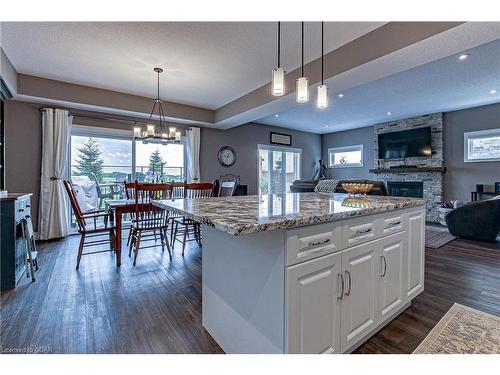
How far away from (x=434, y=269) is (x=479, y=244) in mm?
1726

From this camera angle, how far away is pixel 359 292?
1.47 metres

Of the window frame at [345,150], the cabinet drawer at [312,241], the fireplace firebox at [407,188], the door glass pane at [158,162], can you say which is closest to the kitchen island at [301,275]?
the cabinet drawer at [312,241]

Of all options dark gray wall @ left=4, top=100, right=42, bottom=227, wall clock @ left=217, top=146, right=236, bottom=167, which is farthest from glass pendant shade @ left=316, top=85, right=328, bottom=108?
dark gray wall @ left=4, top=100, right=42, bottom=227

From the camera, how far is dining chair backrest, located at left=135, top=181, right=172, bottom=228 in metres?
2.98

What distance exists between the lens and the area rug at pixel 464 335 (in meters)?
1.53

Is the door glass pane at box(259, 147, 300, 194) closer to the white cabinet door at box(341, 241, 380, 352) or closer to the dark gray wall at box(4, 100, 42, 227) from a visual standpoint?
the dark gray wall at box(4, 100, 42, 227)

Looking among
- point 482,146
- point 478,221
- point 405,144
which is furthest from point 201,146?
point 482,146

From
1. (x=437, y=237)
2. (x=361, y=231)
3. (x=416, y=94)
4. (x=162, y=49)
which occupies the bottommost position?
(x=437, y=237)

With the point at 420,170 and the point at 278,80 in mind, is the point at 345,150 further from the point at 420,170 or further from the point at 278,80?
the point at 278,80

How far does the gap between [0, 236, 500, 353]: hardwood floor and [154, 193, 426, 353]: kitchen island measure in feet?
0.63

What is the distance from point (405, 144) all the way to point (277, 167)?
11.5ft

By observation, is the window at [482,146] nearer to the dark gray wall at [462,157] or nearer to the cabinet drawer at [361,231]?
the dark gray wall at [462,157]

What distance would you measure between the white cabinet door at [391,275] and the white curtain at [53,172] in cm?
492
